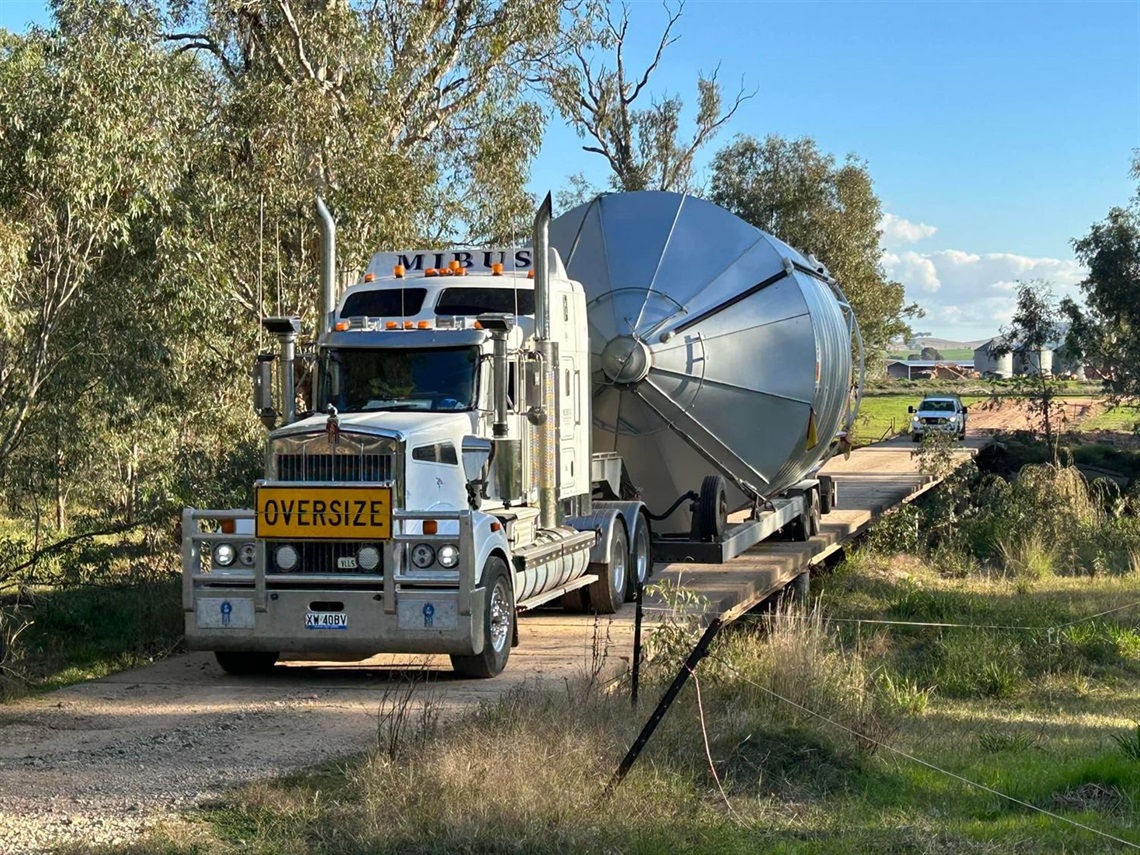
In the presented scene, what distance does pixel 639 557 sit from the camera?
51.7 ft

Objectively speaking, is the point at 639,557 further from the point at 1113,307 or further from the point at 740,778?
the point at 1113,307

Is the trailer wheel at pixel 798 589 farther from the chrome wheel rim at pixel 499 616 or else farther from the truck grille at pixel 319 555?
the truck grille at pixel 319 555

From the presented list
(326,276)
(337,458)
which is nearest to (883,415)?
(326,276)

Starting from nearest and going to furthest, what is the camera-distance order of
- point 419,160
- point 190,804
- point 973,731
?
1. point 190,804
2. point 973,731
3. point 419,160

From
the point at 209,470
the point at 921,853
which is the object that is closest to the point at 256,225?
the point at 209,470

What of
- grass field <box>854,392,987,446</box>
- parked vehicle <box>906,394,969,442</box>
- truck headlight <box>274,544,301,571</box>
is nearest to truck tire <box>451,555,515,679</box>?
truck headlight <box>274,544,301,571</box>

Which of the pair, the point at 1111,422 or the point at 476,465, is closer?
the point at 476,465

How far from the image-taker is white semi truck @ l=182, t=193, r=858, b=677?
36.0ft

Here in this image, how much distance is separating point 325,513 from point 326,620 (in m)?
0.85

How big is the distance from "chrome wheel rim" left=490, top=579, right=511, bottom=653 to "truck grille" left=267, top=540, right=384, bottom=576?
3.61ft

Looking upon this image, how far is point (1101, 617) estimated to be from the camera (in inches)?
637

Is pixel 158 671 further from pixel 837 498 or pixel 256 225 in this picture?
pixel 837 498

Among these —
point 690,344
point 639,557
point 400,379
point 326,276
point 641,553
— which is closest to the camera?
point 400,379

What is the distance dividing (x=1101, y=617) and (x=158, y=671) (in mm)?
10530
